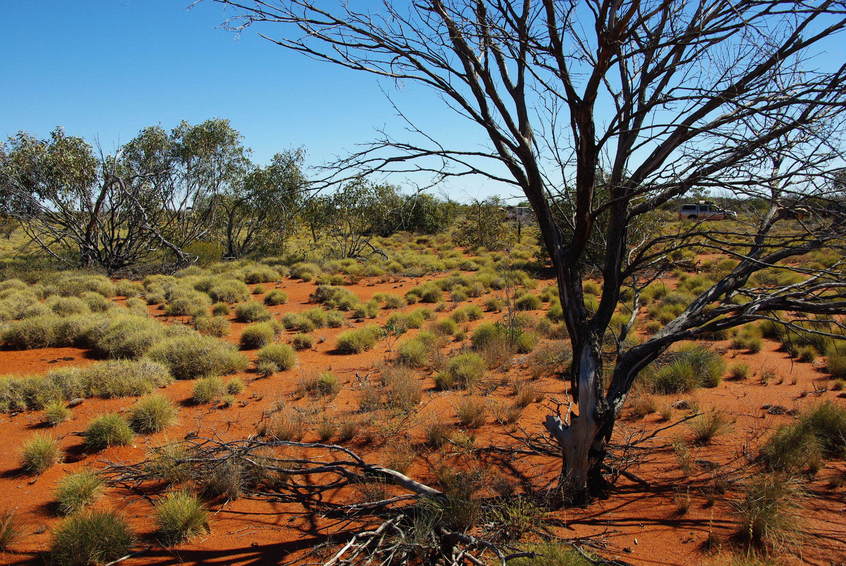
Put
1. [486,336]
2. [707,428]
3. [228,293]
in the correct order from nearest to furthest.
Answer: [707,428] → [486,336] → [228,293]

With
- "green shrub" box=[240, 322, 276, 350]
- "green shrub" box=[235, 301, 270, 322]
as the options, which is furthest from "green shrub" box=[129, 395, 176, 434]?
"green shrub" box=[235, 301, 270, 322]

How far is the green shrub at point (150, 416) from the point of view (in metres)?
6.88

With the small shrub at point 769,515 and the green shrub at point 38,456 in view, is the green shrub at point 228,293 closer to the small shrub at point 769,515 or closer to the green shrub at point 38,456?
the green shrub at point 38,456

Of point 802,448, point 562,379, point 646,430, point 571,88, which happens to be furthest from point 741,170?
point 562,379

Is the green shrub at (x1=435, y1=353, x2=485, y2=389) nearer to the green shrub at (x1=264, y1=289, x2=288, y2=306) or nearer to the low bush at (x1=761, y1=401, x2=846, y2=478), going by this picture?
the low bush at (x1=761, y1=401, x2=846, y2=478)

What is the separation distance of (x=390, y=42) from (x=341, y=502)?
419 centimetres

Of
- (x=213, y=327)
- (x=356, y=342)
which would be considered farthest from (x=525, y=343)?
(x=213, y=327)

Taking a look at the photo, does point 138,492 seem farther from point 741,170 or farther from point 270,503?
point 741,170

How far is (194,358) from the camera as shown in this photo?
9617mm

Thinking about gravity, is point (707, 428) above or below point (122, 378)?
above

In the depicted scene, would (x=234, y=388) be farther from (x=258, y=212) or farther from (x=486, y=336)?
(x=258, y=212)

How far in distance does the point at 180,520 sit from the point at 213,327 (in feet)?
30.5

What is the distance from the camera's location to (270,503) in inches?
193

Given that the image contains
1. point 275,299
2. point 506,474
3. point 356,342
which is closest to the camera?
point 506,474
